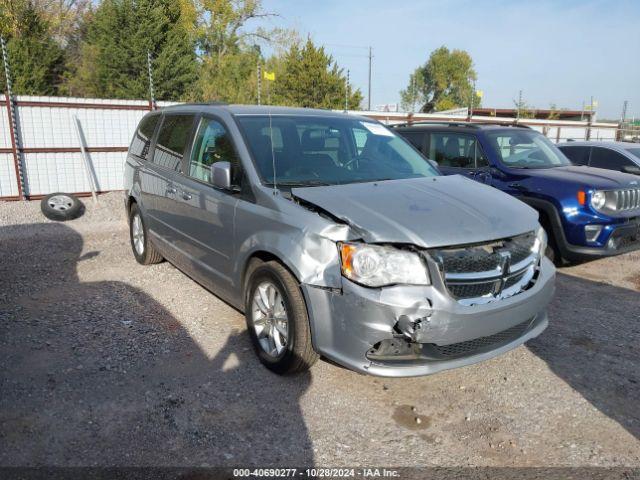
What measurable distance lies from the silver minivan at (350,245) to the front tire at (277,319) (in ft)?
0.03

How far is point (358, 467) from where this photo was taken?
107 inches

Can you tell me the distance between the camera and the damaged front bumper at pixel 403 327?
9.53 feet

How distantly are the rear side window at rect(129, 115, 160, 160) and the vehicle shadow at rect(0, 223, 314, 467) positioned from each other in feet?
5.76

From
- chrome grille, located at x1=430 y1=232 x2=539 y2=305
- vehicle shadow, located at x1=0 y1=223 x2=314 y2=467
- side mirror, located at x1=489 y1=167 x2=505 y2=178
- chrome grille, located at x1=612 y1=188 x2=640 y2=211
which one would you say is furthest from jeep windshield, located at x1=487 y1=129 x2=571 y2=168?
vehicle shadow, located at x1=0 y1=223 x2=314 y2=467

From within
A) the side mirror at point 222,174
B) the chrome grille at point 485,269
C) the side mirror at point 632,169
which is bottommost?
the chrome grille at point 485,269

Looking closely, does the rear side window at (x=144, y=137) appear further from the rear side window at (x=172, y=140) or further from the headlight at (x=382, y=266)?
the headlight at (x=382, y=266)

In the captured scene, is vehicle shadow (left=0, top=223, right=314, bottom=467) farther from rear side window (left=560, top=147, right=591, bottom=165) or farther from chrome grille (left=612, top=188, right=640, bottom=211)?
rear side window (left=560, top=147, right=591, bottom=165)

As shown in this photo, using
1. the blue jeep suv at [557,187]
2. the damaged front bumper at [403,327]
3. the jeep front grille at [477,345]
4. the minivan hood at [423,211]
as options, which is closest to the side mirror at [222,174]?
the minivan hood at [423,211]

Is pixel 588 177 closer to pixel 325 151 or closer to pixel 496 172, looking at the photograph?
Answer: pixel 496 172

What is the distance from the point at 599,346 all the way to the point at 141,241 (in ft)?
15.9

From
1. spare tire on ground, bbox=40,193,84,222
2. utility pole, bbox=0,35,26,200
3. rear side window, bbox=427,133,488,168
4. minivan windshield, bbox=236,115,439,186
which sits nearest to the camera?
minivan windshield, bbox=236,115,439,186

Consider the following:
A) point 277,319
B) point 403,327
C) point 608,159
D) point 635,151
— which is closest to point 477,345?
point 403,327

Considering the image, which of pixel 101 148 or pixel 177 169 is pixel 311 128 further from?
pixel 101 148

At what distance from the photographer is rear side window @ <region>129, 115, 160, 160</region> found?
18.9 feet
